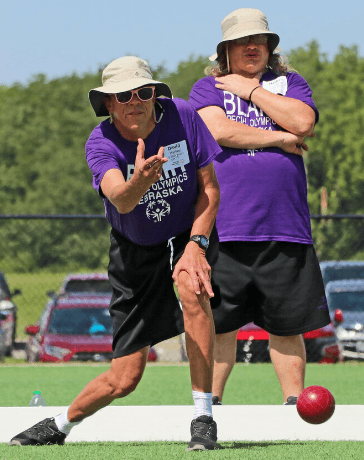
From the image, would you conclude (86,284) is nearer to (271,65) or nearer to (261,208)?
(271,65)

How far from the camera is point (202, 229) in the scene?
396cm

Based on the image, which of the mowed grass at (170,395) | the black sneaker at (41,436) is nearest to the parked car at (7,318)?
the mowed grass at (170,395)

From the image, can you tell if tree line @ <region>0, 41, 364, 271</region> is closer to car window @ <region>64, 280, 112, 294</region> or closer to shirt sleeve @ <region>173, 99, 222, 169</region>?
car window @ <region>64, 280, 112, 294</region>

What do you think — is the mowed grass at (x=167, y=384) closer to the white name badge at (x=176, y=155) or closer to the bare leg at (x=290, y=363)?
the bare leg at (x=290, y=363)

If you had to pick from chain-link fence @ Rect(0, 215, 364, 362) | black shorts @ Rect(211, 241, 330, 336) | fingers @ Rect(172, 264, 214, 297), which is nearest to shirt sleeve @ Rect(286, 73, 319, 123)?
black shorts @ Rect(211, 241, 330, 336)

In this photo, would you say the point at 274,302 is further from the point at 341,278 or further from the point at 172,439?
the point at 341,278

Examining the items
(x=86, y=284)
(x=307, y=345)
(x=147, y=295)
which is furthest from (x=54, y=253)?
(x=147, y=295)

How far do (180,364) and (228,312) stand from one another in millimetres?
7627

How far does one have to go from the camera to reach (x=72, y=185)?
5288cm

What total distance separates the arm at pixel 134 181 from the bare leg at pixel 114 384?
0.78 meters

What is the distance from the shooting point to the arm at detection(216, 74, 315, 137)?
16.2ft

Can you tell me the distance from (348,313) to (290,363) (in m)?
11.0

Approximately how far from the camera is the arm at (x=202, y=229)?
3.84 meters

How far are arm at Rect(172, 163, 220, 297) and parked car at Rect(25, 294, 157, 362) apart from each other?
9.71 m
